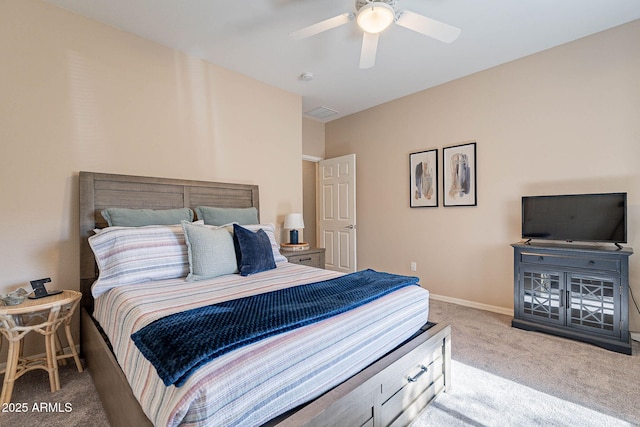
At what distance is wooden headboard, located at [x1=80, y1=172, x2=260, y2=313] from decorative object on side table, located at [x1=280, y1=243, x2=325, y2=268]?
81 centimetres

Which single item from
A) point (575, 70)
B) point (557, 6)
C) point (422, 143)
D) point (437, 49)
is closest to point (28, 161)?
point (437, 49)

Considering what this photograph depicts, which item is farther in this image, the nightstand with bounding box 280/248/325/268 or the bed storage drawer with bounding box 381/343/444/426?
the nightstand with bounding box 280/248/325/268

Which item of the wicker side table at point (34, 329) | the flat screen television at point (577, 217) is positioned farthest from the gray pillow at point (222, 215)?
the flat screen television at point (577, 217)

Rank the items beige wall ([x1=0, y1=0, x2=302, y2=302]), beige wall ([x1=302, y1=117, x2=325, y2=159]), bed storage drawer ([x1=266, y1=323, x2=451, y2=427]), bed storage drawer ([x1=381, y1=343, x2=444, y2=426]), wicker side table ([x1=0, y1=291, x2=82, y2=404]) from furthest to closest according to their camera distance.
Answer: beige wall ([x1=302, y1=117, x2=325, y2=159]) < beige wall ([x1=0, y1=0, x2=302, y2=302]) < wicker side table ([x1=0, y1=291, x2=82, y2=404]) < bed storage drawer ([x1=381, y1=343, x2=444, y2=426]) < bed storage drawer ([x1=266, y1=323, x2=451, y2=427])

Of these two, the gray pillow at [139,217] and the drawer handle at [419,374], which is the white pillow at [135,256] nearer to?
the gray pillow at [139,217]

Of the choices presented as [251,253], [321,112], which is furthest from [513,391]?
[321,112]

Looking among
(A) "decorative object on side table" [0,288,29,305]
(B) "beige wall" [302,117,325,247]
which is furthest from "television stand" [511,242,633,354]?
(A) "decorative object on side table" [0,288,29,305]

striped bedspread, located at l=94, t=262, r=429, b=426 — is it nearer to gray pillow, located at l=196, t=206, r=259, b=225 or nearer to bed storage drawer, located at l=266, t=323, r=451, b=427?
bed storage drawer, located at l=266, t=323, r=451, b=427

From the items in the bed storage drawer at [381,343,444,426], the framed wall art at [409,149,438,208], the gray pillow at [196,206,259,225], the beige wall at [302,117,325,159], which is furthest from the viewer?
the beige wall at [302,117,325,159]

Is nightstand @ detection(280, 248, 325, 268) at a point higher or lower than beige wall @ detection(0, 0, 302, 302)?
lower

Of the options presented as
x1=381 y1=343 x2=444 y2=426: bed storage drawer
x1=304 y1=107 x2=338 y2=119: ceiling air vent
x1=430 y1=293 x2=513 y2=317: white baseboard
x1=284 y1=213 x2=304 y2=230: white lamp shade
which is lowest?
x1=430 y1=293 x2=513 y2=317: white baseboard

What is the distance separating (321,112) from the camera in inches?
185

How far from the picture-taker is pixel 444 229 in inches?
147

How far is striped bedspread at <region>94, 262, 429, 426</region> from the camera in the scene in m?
0.88
